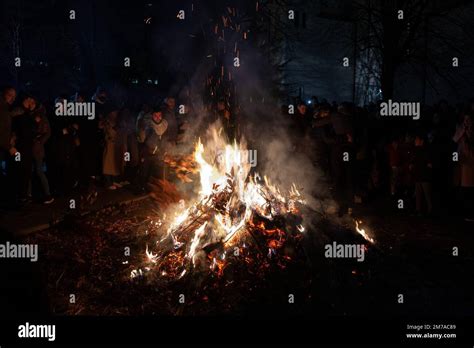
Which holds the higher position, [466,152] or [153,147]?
[153,147]

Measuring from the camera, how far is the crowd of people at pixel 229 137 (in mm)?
8875

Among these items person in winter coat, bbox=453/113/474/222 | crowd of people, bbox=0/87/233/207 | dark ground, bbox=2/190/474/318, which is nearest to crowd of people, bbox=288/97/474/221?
person in winter coat, bbox=453/113/474/222

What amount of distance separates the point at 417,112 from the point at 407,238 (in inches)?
220

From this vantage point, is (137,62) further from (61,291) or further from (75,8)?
(61,291)

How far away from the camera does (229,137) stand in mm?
8836

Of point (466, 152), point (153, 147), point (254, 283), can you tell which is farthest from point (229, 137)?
point (466, 152)

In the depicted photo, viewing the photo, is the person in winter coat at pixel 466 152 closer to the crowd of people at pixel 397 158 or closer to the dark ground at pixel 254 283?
the crowd of people at pixel 397 158

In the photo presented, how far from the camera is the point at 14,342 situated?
4.57m

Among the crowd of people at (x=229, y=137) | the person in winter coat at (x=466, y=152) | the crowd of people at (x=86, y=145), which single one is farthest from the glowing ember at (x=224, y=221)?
the person in winter coat at (x=466, y=152)

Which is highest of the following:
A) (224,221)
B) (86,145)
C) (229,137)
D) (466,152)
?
(86,145)

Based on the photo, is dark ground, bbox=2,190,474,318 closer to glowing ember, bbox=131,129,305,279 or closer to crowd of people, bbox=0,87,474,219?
glowing ember, bbox=131,129,305,279

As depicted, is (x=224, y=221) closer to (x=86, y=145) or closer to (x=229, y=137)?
(x=229, y=137)

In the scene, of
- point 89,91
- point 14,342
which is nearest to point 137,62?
point 89,91

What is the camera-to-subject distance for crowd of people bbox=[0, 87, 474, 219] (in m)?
8.88
